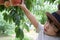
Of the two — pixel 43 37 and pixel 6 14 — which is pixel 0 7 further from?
pixel 43 37

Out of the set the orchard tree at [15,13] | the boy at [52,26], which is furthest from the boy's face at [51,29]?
the orchard tree at [15,13]

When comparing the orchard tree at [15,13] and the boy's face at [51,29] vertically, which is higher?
the orchard tree at [15,13]

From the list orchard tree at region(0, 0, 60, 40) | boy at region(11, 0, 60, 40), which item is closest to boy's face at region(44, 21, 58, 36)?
boy at region(11, 0, 60, 40)

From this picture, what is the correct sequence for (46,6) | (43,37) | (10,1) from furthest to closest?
1. (46,6)
2. (43,37)
3. (10,1)

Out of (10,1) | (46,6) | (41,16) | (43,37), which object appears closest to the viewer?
(10,1)

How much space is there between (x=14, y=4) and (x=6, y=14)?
92 mm

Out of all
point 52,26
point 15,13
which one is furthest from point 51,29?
point 15,13

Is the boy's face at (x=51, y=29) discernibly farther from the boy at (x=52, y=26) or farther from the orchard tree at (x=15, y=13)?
the orchard tree at (x=15, y=13)

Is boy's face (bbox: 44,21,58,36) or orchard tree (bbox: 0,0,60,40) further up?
orchard tree (bbox: 0,0,60,40)

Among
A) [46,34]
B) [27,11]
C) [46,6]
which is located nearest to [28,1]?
[27,11]

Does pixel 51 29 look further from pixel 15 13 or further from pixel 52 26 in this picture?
pixel 15 13

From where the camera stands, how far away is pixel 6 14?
979 mm

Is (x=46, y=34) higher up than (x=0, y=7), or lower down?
lower down

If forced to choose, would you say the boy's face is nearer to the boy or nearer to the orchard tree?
the boy
